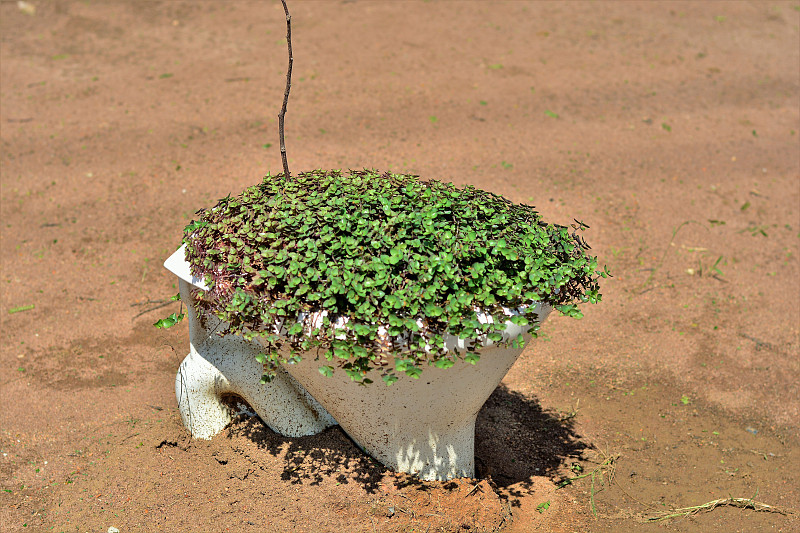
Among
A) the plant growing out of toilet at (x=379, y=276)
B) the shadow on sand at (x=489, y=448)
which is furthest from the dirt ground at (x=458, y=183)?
the plant growing out of toilet at (x=379, y=276)

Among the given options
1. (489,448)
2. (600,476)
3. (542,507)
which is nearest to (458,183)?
(489,448)

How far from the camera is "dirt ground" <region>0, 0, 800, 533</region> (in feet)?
10.2

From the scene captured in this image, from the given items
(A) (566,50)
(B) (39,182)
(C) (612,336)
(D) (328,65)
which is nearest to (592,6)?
(A) (566,50)

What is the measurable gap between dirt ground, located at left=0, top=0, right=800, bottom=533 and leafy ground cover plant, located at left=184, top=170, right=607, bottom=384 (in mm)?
804

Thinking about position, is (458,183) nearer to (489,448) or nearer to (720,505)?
(489,448)

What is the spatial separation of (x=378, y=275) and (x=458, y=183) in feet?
9.71

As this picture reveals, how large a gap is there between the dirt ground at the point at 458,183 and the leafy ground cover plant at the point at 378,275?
80cm

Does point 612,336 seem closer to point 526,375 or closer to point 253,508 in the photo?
point 526,375

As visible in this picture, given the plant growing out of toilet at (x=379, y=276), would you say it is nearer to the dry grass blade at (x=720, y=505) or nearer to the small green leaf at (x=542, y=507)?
the small green leaf at (x=542, y=507)

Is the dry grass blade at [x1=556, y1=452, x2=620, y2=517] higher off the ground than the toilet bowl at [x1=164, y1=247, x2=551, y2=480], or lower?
lower

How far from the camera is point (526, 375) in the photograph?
397cm

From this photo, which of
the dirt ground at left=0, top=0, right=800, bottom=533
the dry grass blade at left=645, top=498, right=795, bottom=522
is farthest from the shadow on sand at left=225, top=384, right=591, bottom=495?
the dry grass blade at left=645, top=498, right=795, bottom=522

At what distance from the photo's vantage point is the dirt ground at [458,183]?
10.2 feet

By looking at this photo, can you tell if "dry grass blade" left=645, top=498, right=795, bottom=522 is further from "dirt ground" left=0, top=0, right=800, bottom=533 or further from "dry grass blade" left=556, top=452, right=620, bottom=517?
"dry grass blade" left=556, top=452, right=620, bottom=517
